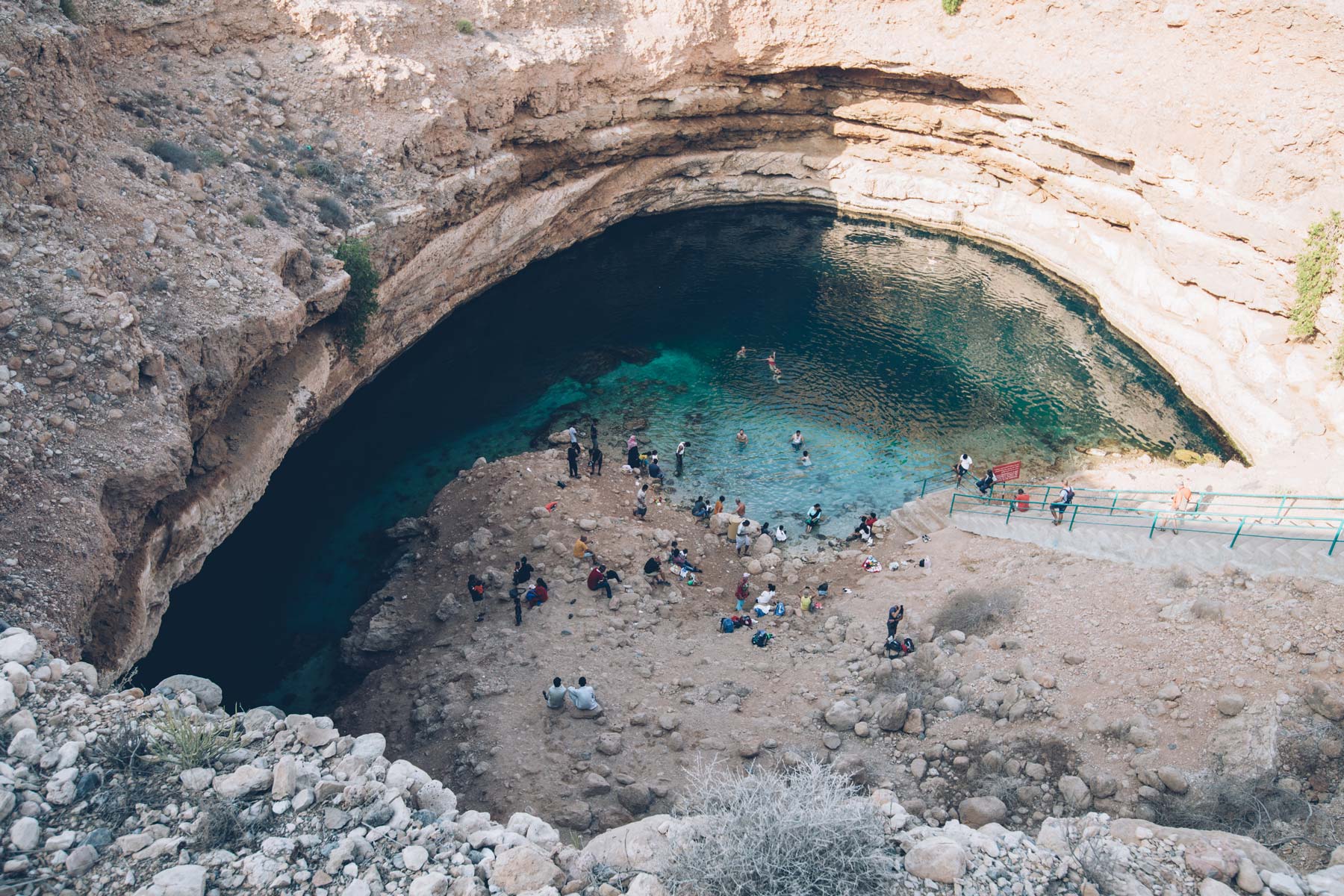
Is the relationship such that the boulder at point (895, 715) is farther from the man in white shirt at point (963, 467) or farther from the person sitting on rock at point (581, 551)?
the man in white shirt at point (963, 467)

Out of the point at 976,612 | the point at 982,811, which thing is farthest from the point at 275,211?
the point at 982,811

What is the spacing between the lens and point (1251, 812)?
39.5ft

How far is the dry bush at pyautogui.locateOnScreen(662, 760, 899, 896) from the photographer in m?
9.07

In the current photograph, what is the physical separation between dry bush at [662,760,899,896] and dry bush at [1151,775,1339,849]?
19.0 ft

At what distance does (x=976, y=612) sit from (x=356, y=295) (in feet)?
62.7

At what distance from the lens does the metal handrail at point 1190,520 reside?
1777 cm

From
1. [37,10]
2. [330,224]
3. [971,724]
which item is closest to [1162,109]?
[971,724]

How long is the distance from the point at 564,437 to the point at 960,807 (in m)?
16.3

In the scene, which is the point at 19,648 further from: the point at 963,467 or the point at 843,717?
the point at 963,467

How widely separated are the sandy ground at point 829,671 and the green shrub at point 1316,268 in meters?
13.9

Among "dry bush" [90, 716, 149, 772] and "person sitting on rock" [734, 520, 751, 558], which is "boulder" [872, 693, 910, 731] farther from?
"dry bush" [90, 716, 149, 772]

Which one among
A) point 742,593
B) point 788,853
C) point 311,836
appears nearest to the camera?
point 788,853

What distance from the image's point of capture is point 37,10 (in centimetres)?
1883

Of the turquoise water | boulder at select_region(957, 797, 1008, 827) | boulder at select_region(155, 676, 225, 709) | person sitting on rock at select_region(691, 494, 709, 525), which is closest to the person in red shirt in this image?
person sitting on rock at select_region(691, 494, 709, 525)
